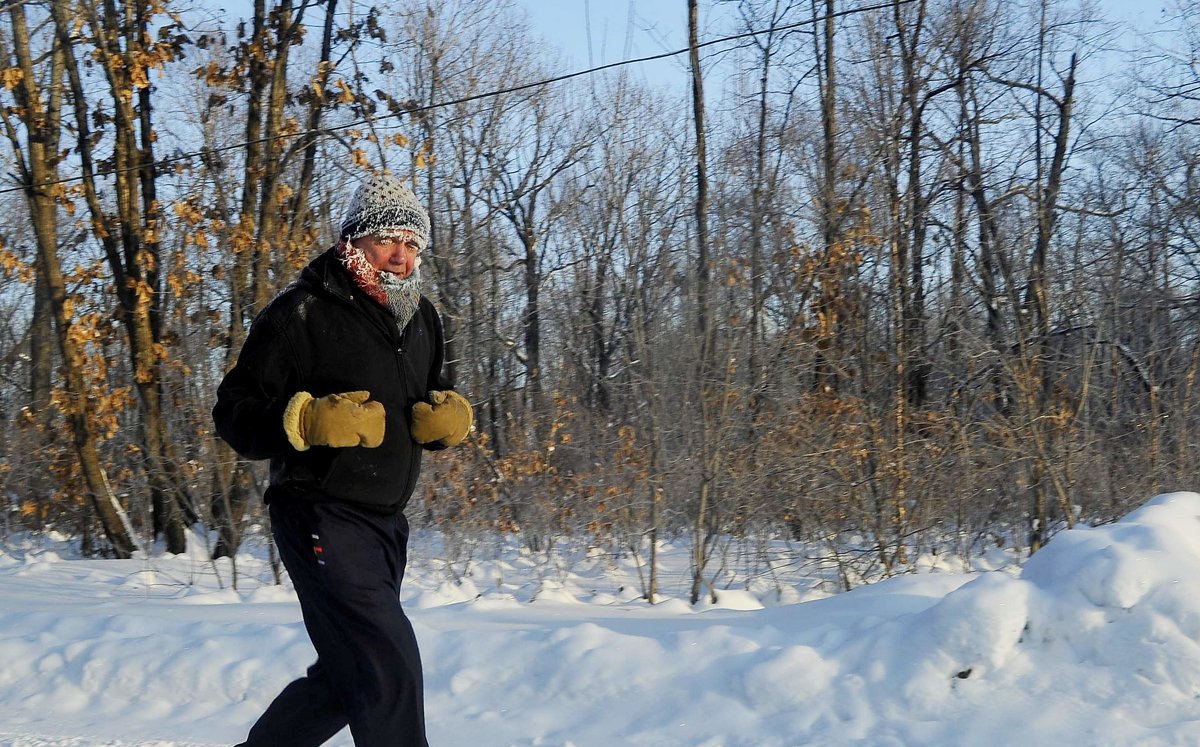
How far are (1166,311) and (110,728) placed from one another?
10385 mm

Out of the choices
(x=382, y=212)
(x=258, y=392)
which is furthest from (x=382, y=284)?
(x=258, y=392)

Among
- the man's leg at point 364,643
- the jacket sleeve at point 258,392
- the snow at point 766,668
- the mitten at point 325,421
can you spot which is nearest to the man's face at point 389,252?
the jacket sleeve at point 258,392

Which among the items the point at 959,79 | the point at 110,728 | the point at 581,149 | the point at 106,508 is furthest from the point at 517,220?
the point at 110,728

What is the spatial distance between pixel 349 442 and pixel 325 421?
0.08m

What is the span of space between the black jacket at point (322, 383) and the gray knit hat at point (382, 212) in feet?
0.37

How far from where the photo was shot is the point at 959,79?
12977mm

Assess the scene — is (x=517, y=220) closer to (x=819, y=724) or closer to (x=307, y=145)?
(x=307, y=145)

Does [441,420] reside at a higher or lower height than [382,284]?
lower

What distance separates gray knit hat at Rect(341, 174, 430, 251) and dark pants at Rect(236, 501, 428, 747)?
28.8 inches

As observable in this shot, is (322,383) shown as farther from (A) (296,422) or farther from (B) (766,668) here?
(B) (766,668)

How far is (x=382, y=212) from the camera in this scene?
285cm

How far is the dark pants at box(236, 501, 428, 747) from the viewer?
2.70 metres

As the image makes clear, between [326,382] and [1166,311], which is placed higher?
[1166,311]

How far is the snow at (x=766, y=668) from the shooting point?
13.2 ft
